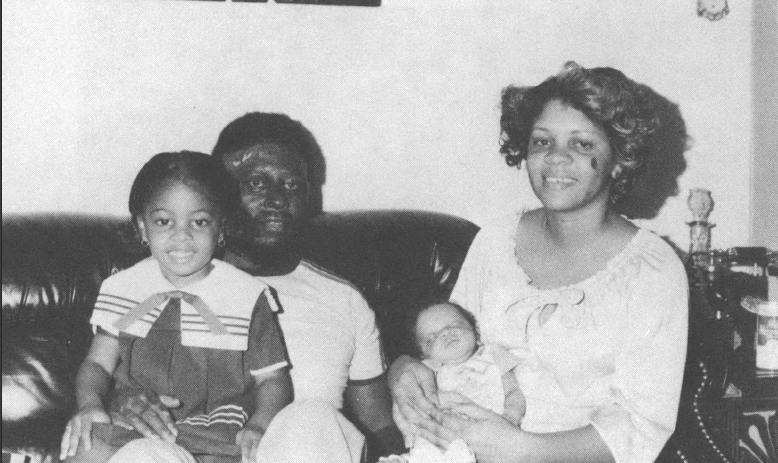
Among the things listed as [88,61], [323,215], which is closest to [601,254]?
[323,215]

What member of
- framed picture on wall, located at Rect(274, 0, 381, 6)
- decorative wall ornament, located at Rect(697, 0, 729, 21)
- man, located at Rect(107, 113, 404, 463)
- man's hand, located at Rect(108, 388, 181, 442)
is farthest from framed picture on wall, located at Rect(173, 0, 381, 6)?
man's hand, located at Rect(108, 388, 181, 442)

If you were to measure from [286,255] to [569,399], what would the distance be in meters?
0.89

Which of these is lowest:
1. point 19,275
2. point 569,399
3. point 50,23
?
point 569,399

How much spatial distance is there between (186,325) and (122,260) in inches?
19.5

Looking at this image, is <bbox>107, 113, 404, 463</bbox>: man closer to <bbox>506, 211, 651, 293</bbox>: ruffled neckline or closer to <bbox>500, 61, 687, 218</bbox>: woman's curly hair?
<bbox>506, 211, 651, 293</bbox>: ruffled neckline

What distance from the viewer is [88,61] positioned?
2.74m

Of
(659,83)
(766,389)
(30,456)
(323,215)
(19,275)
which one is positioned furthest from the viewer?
(659,83)

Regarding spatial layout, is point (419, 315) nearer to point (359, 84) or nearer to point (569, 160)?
point (569, 160)

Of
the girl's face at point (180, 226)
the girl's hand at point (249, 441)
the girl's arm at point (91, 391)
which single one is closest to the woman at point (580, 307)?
the girl's hand at point (249, 441)

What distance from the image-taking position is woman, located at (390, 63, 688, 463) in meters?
1.93

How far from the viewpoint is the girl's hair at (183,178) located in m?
2.08

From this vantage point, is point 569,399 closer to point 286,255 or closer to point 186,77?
point 286,255

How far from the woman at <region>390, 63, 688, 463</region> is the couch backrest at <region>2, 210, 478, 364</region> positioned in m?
0.37

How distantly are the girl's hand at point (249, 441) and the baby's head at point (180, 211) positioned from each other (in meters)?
0.45
